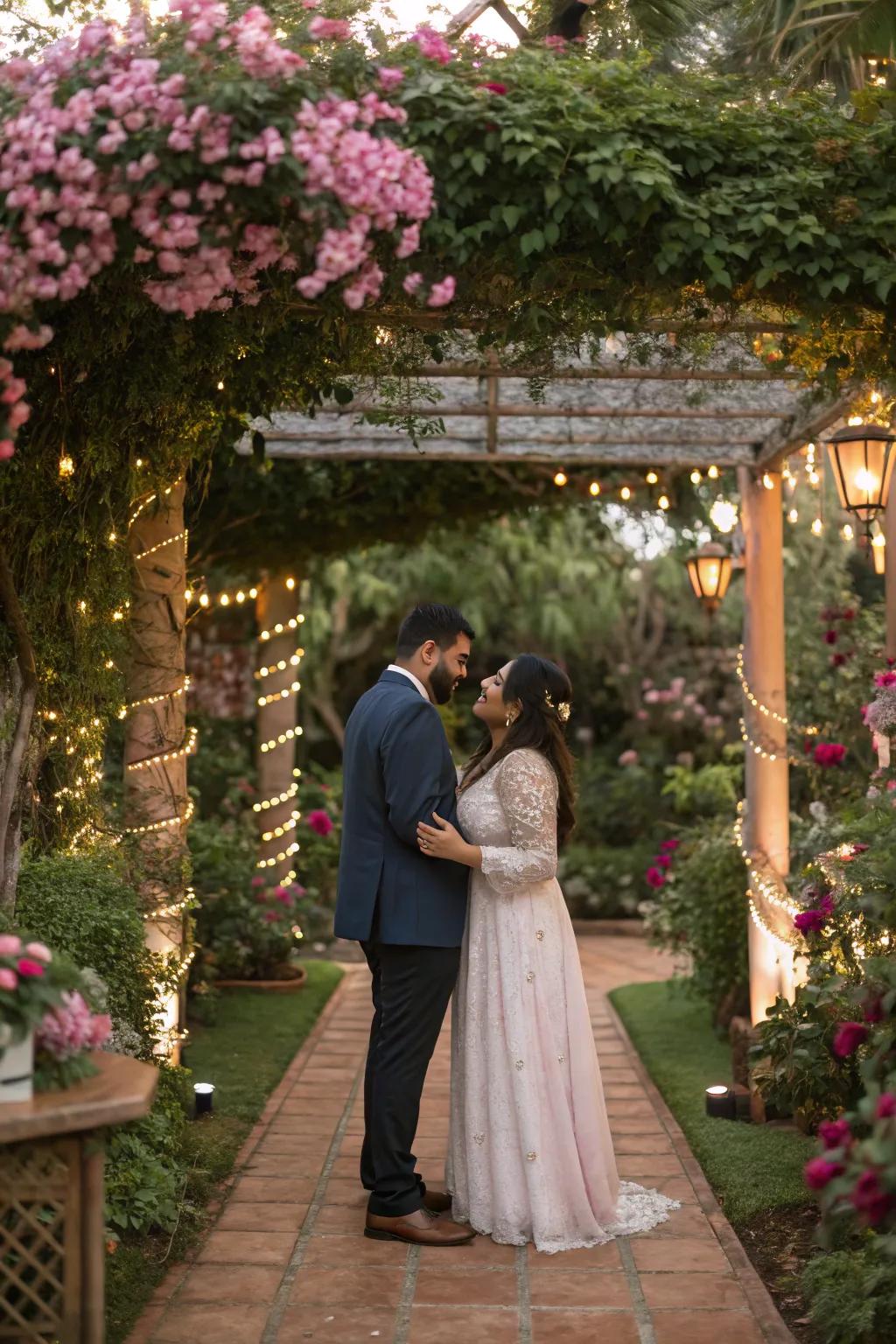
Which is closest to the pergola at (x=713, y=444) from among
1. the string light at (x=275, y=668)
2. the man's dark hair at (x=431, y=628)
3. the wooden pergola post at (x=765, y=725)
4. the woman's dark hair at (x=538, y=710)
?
the wooden pergola post at (x=765, y=725)

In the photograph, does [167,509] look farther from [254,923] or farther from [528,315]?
[254,923]

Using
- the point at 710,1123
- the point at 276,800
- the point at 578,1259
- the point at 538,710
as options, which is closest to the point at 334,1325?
the point at 578,1259

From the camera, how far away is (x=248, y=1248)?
398 centimetres

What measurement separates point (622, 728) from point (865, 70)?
9152mm

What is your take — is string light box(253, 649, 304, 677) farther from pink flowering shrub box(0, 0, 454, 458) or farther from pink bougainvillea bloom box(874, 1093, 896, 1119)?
pink bougainvillea bloom box(874, 1093, 896, 1119)

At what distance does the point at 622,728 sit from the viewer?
1387 centimetres

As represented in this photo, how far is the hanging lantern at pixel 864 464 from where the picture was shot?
5.38 metres

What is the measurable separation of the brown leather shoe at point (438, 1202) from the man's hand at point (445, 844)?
1082 millimetres

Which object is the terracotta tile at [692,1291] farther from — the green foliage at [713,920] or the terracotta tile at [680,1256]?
the green foliage at [713,920]

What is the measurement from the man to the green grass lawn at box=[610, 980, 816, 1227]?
3.25 ft

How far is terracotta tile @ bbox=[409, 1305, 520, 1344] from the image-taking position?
3346 mm

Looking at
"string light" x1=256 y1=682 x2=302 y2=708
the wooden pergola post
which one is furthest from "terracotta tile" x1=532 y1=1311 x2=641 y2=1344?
"string light" x1=256 y1=682 x2=302 y2=708

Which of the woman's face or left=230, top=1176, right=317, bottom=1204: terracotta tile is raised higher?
the woman's face

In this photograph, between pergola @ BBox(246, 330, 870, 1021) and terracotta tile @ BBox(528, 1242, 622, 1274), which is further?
pergola @ BBox(246, 330, 870, 1021)
